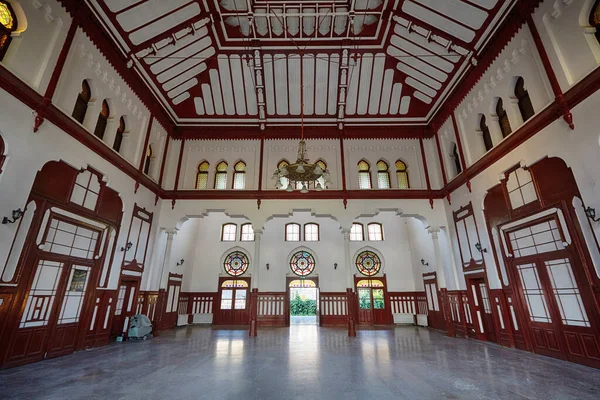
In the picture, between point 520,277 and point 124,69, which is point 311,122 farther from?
point 520,277

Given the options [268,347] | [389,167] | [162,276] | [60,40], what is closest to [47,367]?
[268,347]

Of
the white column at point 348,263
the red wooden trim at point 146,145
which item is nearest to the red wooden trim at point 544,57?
the white column at point 348,263

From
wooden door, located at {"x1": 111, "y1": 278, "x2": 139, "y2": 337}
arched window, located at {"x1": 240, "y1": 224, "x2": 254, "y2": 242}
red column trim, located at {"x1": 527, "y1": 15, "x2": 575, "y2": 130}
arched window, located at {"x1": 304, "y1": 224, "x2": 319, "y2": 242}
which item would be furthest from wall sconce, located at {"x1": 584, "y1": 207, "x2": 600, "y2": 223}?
arched window, located at {"x1": 240, "y1": 224, "x2": 254, "y2": 242}

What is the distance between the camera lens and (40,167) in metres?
5.30

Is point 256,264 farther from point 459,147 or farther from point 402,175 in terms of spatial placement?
point 459,147

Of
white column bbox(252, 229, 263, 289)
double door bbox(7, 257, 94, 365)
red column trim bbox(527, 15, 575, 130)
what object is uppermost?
red column trim bbox(527, 15, 575, 130)

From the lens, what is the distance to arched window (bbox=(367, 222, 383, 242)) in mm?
13445

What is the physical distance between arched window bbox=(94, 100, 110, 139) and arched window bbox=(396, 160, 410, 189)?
31.3 ft

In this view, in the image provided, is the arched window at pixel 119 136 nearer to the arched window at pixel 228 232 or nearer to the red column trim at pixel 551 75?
the arched window at pixel 228 232

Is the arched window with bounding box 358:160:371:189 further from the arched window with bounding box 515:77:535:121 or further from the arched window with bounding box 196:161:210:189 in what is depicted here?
the arched window with bounding box 196:161:210:189

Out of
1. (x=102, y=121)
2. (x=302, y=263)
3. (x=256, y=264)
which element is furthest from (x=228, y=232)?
(x=102, y=121)

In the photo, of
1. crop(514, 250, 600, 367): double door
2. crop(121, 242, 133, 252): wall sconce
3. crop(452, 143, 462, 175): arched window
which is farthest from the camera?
crop(452, 143, 462, 175): arched window

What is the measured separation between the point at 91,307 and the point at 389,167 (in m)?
10.1

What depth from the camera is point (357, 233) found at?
44.3 ft
